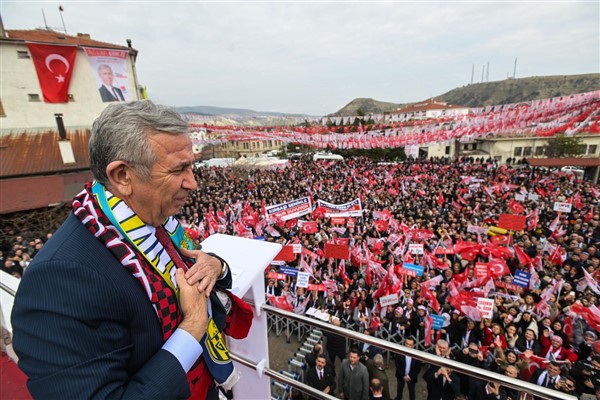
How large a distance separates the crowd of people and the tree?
22946mm

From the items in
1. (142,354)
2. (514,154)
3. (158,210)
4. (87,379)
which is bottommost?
(514,154)

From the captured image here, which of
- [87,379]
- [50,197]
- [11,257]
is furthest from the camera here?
[50,197]

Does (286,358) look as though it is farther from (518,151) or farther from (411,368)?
(518,151)

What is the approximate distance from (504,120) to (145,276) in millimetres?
21383

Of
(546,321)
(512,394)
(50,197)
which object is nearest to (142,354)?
(512,394)

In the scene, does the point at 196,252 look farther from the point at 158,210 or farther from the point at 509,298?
the point at 509,298

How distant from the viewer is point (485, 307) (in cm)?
680

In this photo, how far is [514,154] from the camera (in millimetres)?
39156

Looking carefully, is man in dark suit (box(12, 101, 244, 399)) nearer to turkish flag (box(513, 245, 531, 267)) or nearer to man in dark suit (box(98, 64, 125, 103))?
turkish flag (box(513, 245, 531, 267))

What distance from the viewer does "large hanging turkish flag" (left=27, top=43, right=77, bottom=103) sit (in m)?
21.9

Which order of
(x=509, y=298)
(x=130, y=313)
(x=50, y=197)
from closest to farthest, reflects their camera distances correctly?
(x=130, y=313) < (x=509, y=298) < (x=50, y=197)

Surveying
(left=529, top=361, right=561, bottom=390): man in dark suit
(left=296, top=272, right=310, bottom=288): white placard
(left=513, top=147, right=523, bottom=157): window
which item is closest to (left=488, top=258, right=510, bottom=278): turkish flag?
(left=529, top=361, right=561, bottom=390): man in dark suit

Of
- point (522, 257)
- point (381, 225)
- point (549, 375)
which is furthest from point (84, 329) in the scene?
point (381, 225)

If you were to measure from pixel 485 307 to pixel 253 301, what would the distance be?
6.64 m
